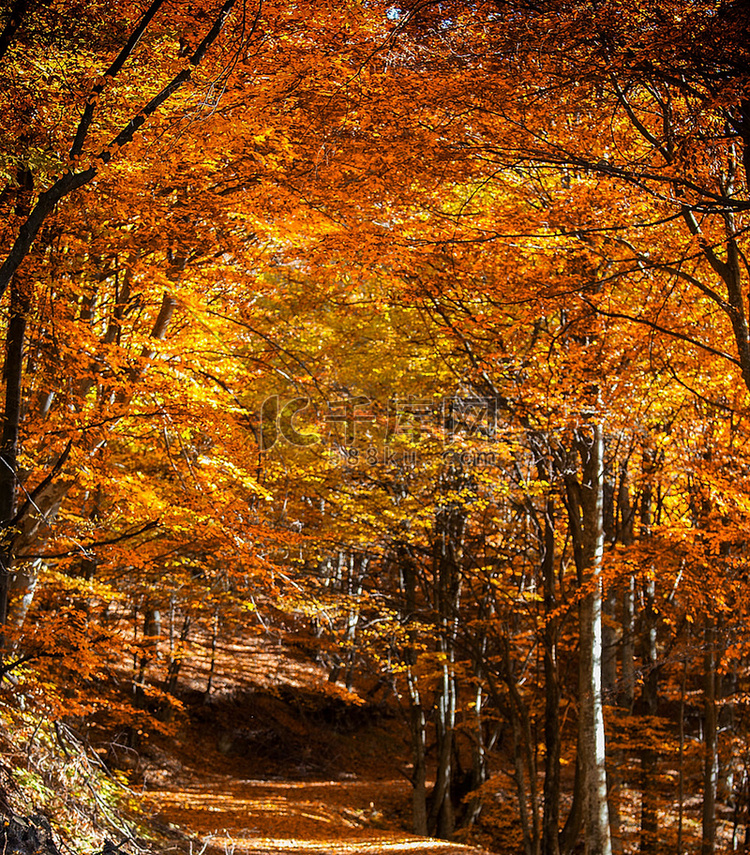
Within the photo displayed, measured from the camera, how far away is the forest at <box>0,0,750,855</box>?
Answer: 528 centimetres

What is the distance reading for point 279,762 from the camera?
20.4 m

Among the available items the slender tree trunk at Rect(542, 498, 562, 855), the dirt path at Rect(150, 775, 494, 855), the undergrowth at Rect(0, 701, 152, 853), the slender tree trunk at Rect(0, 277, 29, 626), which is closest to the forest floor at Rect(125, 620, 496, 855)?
the dirt path at Rect(150, 775, 494, 855)

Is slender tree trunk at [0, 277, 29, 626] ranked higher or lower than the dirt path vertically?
higher

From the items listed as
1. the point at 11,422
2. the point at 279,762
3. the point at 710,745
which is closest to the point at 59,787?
the point at 11,422

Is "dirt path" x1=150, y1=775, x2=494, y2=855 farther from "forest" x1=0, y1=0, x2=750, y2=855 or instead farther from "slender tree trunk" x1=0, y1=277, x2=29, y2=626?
"slender tree trunk" x1=0, y1=277, x2=29, y2=626

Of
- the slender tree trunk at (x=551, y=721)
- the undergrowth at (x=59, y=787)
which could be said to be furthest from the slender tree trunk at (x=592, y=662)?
the undergrowth at (x=59, y=787)

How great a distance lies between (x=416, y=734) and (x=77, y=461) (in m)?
9.50

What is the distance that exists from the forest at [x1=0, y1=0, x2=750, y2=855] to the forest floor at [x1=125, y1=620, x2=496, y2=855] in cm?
246

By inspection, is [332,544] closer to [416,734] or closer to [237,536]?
[416,734]

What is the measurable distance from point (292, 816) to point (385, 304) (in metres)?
10.4

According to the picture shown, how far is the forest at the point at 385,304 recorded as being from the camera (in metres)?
5.28

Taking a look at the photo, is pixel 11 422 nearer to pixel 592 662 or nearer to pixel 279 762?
pixel 592 662

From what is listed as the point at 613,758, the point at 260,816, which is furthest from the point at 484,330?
the point at 260,816

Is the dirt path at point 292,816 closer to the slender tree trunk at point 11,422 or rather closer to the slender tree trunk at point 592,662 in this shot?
the slender tree trunk at point 592,662
